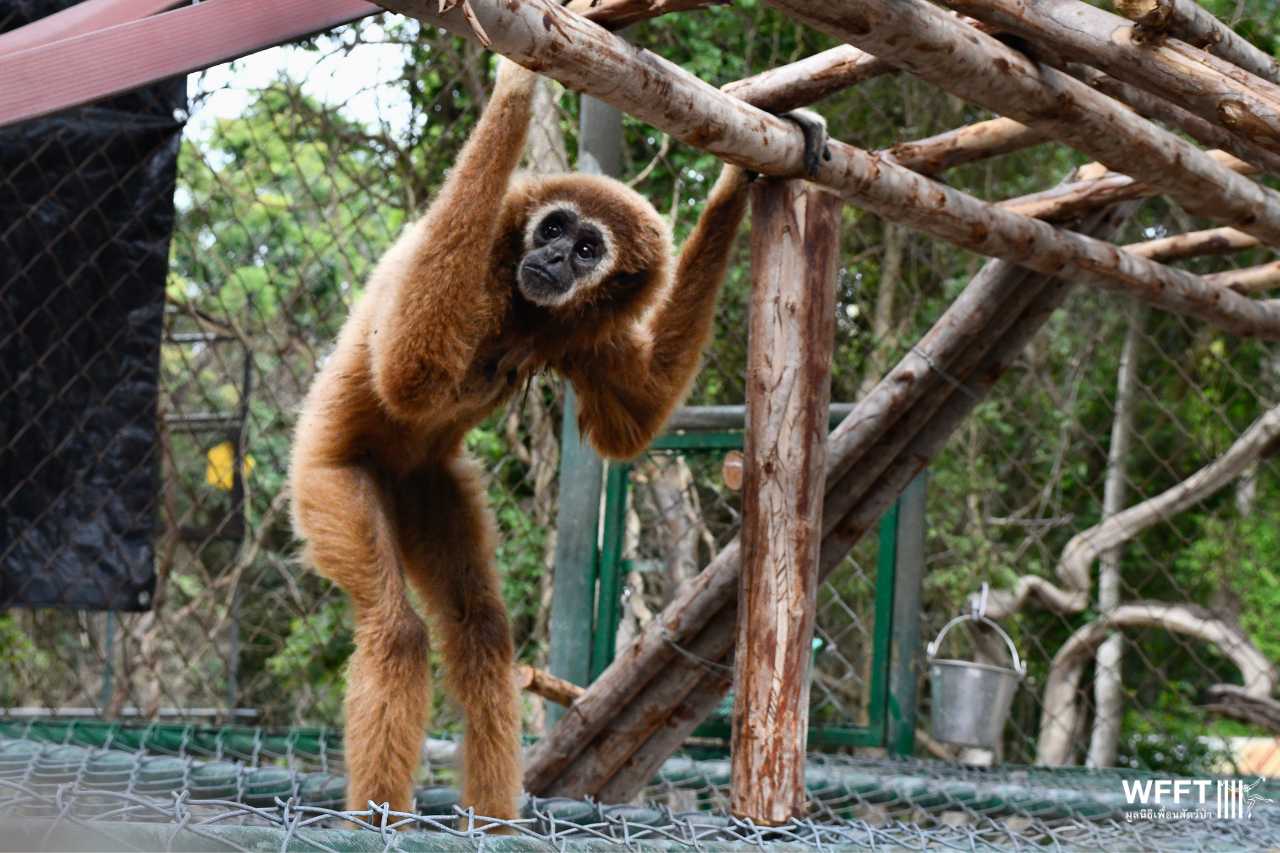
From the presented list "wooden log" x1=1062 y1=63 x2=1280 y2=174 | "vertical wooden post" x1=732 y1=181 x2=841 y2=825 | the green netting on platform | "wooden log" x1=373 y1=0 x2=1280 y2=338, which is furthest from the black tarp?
"wooden log" x1=1062 y1=63 x2=1280 y2=174

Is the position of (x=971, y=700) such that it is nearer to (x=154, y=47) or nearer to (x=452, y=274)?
(x=452, y=274)

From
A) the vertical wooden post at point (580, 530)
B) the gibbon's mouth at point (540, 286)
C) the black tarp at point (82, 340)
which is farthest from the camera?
the vertical wooden post at point (580, 530)

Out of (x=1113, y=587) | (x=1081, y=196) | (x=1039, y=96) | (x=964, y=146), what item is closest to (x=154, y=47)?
(x=1039, y=96)

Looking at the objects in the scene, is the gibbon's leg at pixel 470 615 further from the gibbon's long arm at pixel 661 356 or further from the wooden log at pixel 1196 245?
the wooden log at pixel 1196 245

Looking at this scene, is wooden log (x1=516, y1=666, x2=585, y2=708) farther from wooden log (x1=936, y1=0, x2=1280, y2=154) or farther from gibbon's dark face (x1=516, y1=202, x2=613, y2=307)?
wooden log (x1=936, y1=0, x2=1280, y2=154)

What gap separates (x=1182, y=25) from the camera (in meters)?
2.91

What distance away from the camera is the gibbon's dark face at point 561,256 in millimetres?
3746

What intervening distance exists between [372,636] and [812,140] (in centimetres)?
186

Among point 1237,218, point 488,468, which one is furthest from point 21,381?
point 1237,218

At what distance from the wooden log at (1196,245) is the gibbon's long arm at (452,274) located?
2863 mm

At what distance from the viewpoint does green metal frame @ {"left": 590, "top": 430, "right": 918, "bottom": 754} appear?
5215mm

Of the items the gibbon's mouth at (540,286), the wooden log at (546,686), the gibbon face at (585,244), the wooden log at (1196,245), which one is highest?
the wooden log at (1196,245)

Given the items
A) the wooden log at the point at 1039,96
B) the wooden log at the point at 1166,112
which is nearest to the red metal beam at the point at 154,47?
the wooden log at the point at 1039,96

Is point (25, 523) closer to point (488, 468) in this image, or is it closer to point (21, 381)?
point (21, 381)
